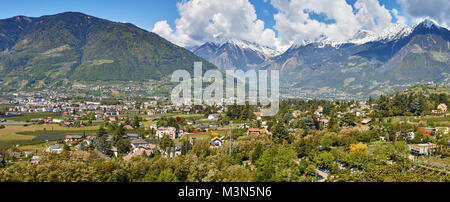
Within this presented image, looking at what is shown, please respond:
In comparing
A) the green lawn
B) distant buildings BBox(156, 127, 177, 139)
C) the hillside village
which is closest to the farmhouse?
the hillside village

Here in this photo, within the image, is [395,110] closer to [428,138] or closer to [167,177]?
[428,138]

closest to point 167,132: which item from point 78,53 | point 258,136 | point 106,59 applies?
point 258,136

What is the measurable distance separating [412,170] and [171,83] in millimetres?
127272

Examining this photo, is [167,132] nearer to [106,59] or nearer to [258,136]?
[258,136]

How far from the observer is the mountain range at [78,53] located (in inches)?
5069

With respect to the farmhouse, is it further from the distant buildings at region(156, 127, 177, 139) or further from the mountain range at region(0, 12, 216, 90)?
the mountain range at region(0, 12, 216, 90)

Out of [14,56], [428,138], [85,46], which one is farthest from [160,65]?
[428,138]

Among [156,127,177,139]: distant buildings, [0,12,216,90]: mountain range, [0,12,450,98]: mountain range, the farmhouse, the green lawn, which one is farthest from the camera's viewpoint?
[0,12,450,98]: mountain range

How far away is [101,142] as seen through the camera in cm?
2644

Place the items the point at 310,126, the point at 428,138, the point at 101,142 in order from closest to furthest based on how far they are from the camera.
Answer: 1. the point at 428,138
2. the point at 101,142
3. the point at 310,126

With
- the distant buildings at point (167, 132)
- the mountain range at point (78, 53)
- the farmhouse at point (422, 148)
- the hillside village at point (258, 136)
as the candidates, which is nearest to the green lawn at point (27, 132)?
the hillside village at point (258, 136)

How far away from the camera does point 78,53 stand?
507ft

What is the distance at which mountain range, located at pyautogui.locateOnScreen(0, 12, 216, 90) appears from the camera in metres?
129
